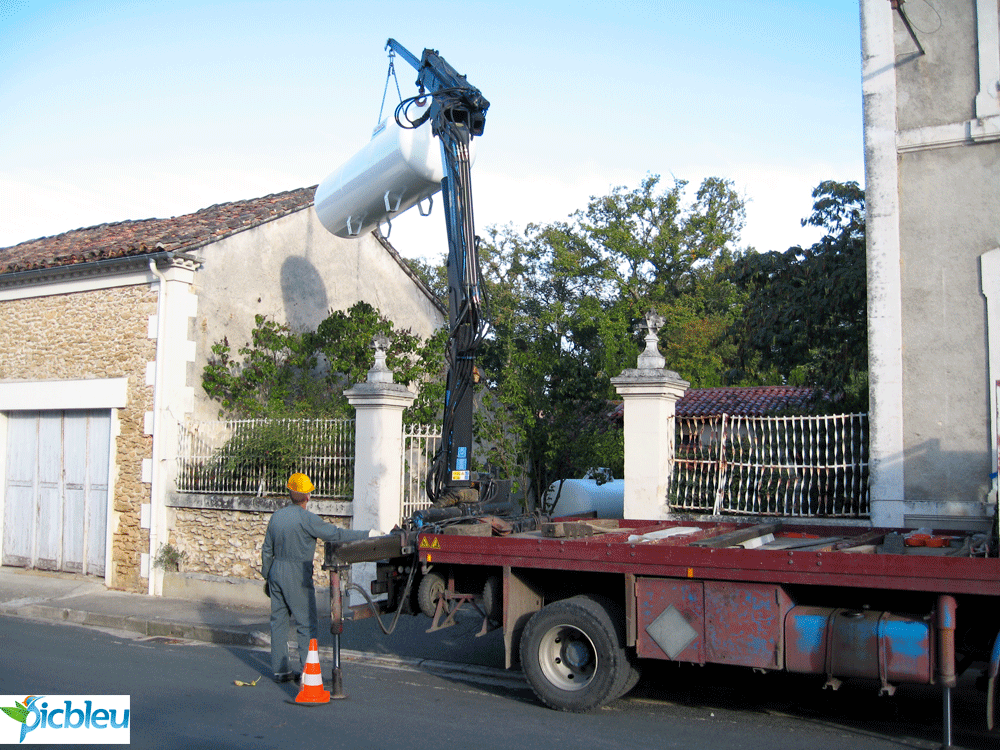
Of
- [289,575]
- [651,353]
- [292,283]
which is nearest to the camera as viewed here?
[289,575]

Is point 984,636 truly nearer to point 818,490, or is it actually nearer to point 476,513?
point 818,490

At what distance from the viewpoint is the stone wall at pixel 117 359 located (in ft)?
42.5

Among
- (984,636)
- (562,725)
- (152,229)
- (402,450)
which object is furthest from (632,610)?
(152,229)

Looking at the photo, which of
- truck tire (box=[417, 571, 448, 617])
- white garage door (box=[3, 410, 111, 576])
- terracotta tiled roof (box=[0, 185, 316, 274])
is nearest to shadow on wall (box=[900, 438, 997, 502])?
truck tire (box=[417, 571, 448, 617])

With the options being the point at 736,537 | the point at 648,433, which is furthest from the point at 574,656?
the point at 648,433

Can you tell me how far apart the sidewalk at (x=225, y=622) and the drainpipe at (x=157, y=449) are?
0.37 metres

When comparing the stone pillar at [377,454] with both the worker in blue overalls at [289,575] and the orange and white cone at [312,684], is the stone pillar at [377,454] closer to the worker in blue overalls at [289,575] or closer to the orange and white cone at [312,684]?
the worker in blue overalls at [289,575]

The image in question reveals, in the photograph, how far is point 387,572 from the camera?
747cm

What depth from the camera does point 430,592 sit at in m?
7.13

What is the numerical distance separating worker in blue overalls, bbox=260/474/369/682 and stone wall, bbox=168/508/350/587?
160 inches

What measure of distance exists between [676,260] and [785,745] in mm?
31372

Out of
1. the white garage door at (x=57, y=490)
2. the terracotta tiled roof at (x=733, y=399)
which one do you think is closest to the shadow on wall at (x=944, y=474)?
the white garage door at (x=57, y=490)

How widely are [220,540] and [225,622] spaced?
2.12 metres

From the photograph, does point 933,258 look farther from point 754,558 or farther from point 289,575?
point 289,575
